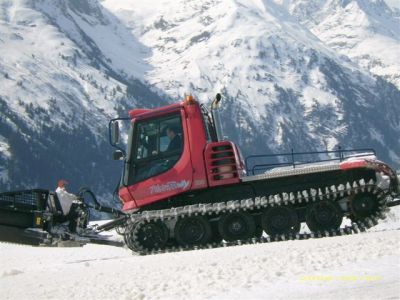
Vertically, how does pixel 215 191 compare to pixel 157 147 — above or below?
below

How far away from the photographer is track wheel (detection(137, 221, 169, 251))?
16.0 m

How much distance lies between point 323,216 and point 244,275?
19.9 feet

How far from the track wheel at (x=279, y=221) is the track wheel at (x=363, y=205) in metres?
1.41

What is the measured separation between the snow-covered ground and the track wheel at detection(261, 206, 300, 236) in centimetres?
195

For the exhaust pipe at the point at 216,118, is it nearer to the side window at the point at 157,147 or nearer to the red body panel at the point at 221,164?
the red body panel at the point at 221,164

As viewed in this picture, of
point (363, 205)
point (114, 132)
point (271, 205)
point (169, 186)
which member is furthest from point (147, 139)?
point (363, 205)

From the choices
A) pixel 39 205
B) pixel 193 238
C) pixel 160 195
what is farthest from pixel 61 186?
pixel 193 238

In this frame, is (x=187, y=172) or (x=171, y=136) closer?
(x=187, y=172)

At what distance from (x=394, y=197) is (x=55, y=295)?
9.66 m

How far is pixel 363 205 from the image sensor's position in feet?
51.9

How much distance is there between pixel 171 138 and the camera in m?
16.4

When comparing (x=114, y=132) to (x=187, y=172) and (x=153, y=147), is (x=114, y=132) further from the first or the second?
(x=187, y=172)

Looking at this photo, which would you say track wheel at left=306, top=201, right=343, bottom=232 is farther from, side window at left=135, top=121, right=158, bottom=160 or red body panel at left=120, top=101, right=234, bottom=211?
side window at left=135, top=121, right=158, bottom=160

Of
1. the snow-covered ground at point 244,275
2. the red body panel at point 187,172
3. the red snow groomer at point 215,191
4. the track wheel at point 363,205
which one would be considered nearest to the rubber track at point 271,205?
the red snow groomer at point 215,191
